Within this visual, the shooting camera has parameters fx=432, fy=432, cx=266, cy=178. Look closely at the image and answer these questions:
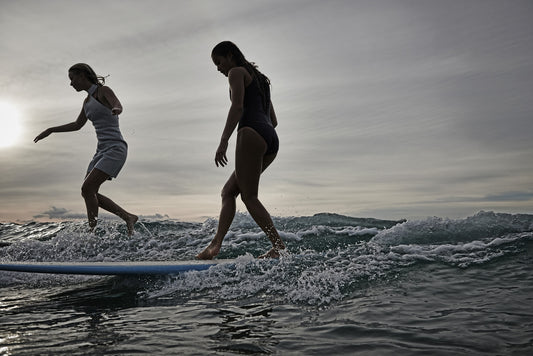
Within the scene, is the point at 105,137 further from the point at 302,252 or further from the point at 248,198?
the point at 302,252

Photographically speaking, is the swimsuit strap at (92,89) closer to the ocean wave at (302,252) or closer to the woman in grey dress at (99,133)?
the woman in grey dress at (99,133)

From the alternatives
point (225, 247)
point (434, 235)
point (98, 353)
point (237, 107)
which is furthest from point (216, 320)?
point (434, 235)

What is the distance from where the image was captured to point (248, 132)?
3891 mm

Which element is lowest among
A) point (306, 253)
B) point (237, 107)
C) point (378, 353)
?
point (378, 353)

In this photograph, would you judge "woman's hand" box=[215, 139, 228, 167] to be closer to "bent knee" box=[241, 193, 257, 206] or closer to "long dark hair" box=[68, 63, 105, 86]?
"bent knee" box=[241, 193, 257, 206]

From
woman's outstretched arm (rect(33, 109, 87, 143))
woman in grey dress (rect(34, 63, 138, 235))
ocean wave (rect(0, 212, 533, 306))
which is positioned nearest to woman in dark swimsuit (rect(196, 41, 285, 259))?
ocean wave (rect(0, 212, 533, 306))

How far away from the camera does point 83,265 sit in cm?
357

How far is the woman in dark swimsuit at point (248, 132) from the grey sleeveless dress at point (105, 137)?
6.80 feet

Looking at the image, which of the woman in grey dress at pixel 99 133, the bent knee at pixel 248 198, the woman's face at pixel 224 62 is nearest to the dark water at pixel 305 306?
the bent knee at pixel 248 198

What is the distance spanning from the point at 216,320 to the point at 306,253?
1.78 m

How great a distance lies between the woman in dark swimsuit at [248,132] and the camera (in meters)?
3.85

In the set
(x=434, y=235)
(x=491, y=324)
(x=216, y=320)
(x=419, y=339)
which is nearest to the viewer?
(x=419, y=339)

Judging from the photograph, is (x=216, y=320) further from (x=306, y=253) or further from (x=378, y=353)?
(x=306, y=253)

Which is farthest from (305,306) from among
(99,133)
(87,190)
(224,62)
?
(99,133)
